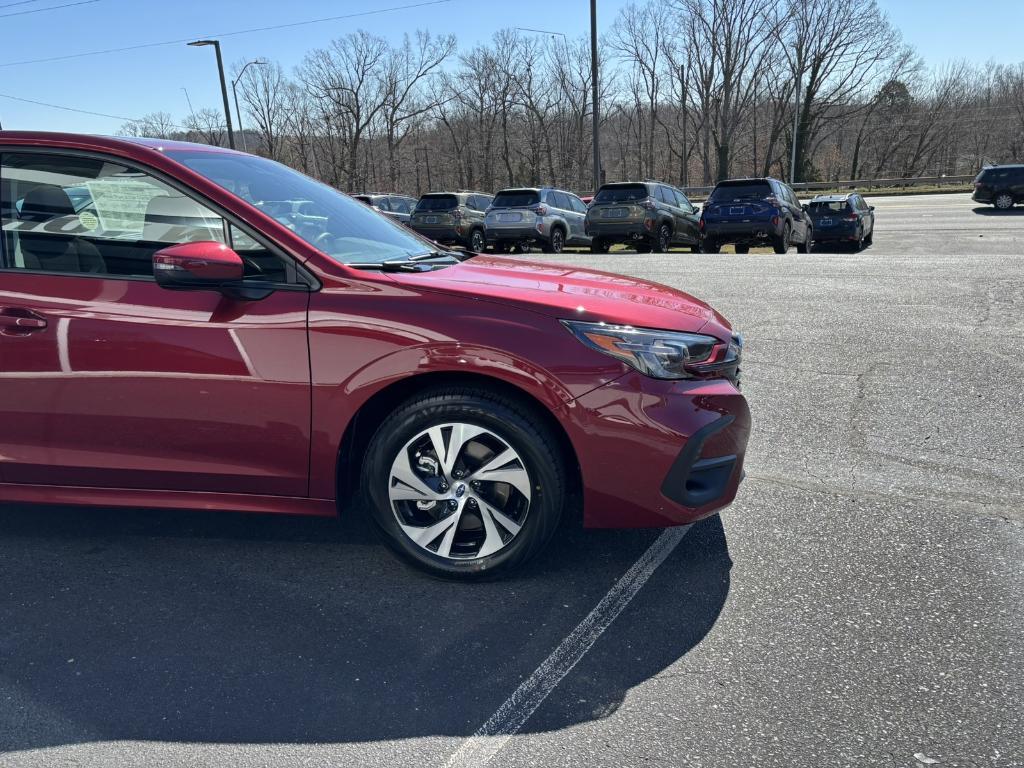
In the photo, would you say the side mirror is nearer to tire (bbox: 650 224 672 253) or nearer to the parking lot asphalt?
the parking lot asphalt

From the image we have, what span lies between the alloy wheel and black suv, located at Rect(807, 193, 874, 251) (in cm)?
→ 1796

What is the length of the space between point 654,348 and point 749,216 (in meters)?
14.7

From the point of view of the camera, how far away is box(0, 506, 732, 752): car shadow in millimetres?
2361

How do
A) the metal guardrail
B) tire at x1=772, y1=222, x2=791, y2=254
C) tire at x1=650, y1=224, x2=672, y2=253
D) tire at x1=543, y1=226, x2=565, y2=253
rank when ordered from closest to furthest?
tire at x1=772, y1=222, x2=791, y2=254
tire at x1=650, y1=224, x2=672, y2=253
tire at x1=543, y1=226, x2=565, y2=253
the metal guardrail

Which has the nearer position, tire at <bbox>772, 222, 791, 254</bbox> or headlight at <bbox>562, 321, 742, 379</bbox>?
headlight at <bbox>562, 321, 742, 379</bbox>

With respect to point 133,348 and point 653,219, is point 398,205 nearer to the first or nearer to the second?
point 653,219

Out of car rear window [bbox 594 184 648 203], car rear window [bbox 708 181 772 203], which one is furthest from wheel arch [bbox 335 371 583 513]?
car rear window [bbox 594 184 648 203]

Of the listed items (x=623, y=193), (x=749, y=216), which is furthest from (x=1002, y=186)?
(x=623, y=193)

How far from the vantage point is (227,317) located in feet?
9.80

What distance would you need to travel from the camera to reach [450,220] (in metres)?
21.3

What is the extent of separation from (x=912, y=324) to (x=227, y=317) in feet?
21.8

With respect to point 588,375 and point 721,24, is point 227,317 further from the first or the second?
point 721,24

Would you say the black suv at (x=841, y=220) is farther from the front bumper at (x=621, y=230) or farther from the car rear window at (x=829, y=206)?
the front bumper at (x=621, y=230)

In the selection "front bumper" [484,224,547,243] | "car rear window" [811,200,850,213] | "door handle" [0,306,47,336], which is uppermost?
"door handle" [0,306,47,336]
